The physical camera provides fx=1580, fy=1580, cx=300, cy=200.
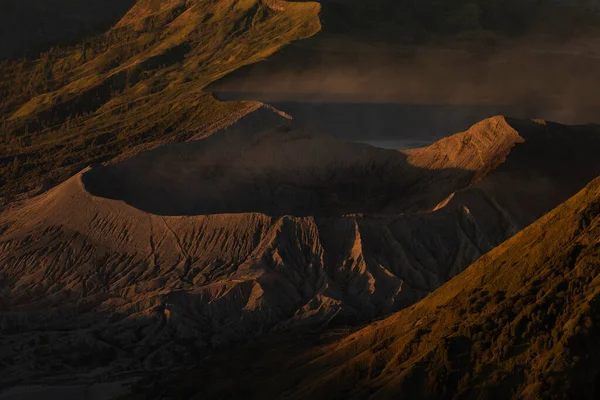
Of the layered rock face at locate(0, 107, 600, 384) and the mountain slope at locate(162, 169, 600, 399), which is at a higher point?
the mountain slope at locate(162, 169, 600, 399)

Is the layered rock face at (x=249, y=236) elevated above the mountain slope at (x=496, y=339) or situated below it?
below

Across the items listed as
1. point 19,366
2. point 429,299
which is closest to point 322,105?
point 19,366

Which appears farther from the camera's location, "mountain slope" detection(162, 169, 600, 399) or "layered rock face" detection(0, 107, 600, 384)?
"layered rock face" detection(0, 107, 600, 384)

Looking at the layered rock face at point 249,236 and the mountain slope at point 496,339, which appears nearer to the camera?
the mountain slope at point 496,339

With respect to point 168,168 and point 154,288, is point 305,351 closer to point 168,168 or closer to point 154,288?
point 154,288

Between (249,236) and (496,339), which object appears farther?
(249,236)
